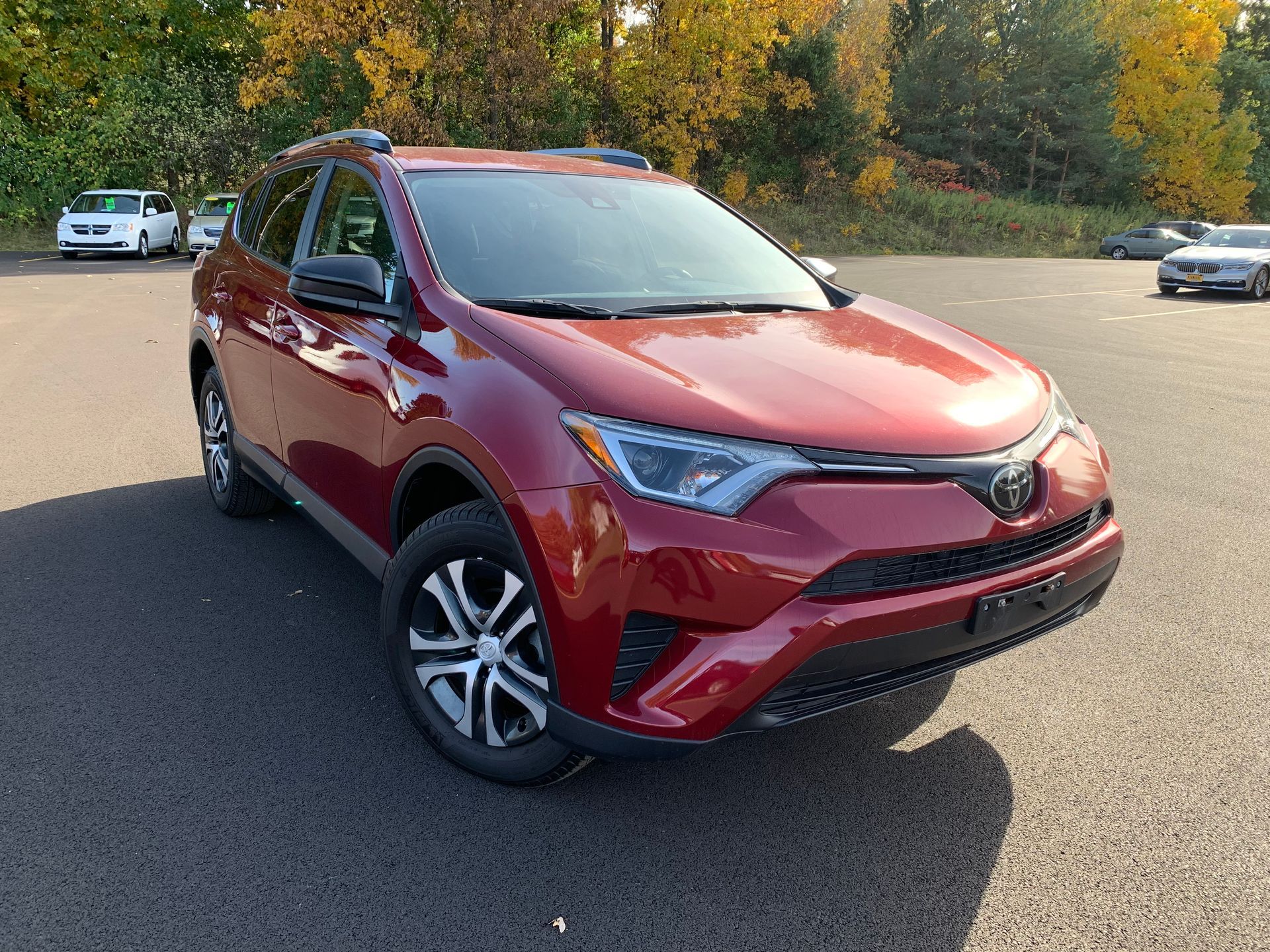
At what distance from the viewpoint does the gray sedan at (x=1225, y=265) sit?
18.8m

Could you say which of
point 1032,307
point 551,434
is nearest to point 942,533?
point 551,434

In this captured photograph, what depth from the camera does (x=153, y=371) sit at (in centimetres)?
911

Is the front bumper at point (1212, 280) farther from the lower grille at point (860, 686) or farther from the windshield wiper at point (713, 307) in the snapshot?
the lower grille at point (860, 686)

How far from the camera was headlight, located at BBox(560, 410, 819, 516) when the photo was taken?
7.29 feet

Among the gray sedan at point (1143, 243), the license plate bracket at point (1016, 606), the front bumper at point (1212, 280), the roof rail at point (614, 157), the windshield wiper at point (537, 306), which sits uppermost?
the roof rail at point (614, 157)

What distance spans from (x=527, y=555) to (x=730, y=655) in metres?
0.57

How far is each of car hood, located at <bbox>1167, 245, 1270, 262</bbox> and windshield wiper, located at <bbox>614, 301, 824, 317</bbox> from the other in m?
19.5

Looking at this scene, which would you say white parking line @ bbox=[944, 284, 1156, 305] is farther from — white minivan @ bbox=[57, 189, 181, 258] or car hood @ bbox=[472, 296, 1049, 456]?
white minivan @ bbox=[57, 189, 181, 258]

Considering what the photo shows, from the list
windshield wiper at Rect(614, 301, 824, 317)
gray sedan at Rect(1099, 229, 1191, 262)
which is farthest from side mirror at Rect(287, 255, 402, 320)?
gray sedan at Rect(1099, 229, 1191, 262)

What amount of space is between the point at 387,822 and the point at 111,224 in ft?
80.3

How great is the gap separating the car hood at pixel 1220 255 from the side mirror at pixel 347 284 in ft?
→ 67.7

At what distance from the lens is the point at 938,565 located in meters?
2.36

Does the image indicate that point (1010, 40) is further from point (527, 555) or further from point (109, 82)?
point (527, 555)

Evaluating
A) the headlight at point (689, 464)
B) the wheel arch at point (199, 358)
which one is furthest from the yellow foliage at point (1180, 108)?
the headlight at point (689, 464)
